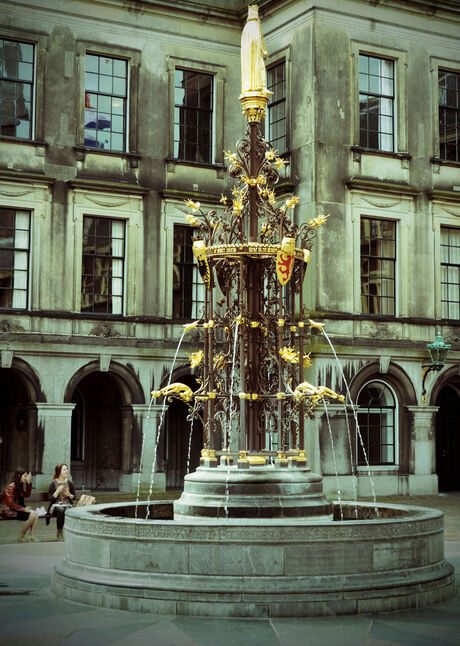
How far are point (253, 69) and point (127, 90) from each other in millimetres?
16007

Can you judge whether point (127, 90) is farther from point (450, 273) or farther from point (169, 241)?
point (450, 273)

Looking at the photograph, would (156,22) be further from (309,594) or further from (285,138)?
(309,594)

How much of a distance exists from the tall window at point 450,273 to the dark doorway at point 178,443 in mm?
7569

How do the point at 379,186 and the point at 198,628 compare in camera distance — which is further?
the point at 379,186

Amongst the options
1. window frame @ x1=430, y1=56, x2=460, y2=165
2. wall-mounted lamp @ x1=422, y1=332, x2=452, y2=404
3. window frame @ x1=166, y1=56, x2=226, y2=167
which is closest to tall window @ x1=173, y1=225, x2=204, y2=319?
window frame @ x1=166, y1=56, x2=226, y2=167

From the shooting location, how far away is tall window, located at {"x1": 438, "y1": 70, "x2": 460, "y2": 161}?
30094 mm

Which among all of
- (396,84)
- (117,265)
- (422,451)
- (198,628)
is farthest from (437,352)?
(198,628)

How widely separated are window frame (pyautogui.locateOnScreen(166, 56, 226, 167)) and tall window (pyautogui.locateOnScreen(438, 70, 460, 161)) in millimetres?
6319

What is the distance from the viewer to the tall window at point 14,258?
26.6m

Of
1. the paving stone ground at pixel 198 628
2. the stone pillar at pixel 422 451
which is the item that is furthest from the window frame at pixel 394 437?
the paving stone ground at pixel 198 628

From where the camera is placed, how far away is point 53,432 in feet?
87.0

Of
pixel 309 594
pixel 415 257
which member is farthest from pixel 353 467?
pixel 309 594

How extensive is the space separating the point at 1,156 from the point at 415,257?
11.5m

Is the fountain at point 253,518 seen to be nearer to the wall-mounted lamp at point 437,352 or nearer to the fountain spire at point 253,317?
the fountain spire at point 253,317
